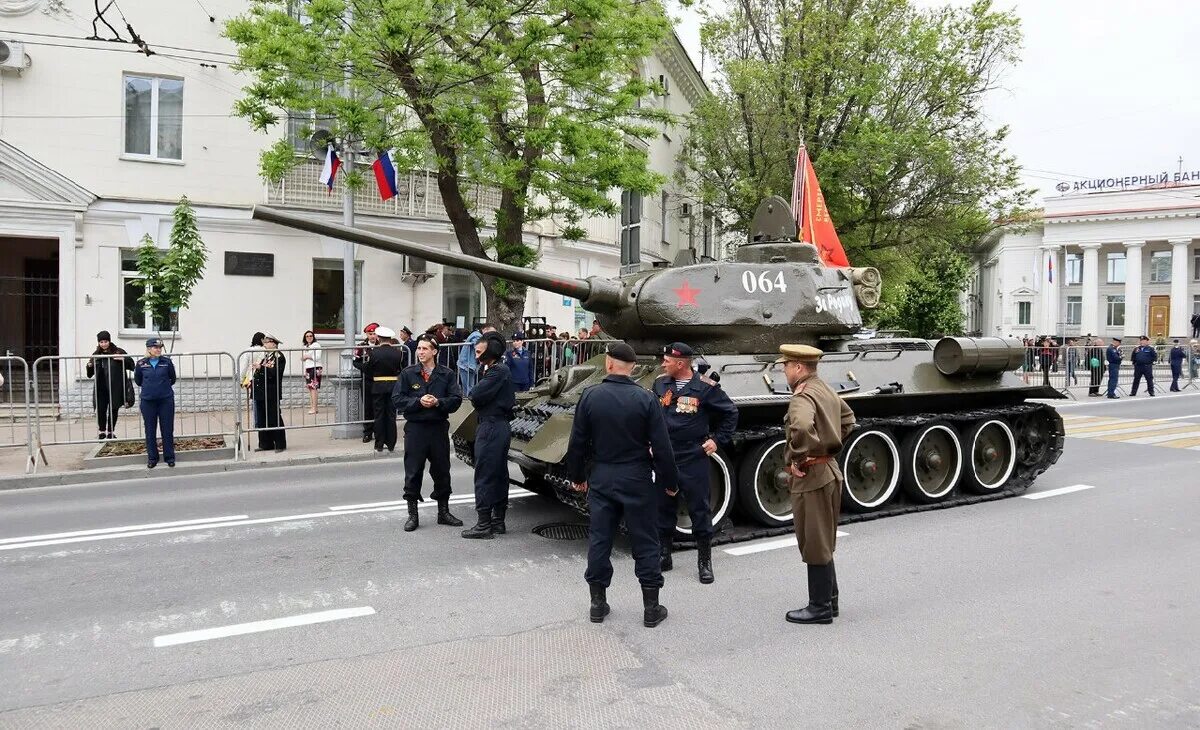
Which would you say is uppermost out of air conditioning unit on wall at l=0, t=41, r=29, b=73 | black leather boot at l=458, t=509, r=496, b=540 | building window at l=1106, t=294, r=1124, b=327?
air conditioning unit on wall at l=0, t=41, r=29, b=73

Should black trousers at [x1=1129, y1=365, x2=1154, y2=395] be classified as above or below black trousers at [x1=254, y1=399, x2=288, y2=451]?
above

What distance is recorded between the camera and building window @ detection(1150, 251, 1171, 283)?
53250mm

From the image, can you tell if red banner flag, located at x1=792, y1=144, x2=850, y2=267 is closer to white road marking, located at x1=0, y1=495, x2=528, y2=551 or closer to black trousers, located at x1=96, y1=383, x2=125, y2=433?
white road marking, located at x1=0, y1=495, x2=528, y2=551

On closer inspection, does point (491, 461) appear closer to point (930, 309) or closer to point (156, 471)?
point (156, 471)

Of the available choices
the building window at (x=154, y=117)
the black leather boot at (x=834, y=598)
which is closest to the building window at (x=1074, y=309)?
the building window at (x=154, y=117)

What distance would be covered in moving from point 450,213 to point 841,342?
7.57 m

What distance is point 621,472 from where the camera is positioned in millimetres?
5363

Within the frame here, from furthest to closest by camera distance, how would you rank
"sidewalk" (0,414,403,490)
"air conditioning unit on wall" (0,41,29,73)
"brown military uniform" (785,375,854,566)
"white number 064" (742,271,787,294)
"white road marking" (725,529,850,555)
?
"air conditioning unit on wall" (0,41,29,73), "sidewalk" (0,414,403,490), "white number 064" (742,271,787,294), "white road marking" (725,529,850,555), "brown military uniform" (785,375,854,566)

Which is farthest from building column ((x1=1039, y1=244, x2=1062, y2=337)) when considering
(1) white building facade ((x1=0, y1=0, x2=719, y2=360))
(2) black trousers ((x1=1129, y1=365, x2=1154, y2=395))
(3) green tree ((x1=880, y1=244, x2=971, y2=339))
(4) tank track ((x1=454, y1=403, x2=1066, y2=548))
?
(4) tank track ((x1=454, y1=403, x2=1066, y2=548))

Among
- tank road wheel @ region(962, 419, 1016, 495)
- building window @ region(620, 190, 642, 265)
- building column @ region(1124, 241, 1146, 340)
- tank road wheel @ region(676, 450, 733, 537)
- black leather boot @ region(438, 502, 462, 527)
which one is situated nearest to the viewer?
tank road wheel @ region(676, 450, 733, 537)

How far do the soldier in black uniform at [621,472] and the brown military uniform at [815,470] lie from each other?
795 millimetres

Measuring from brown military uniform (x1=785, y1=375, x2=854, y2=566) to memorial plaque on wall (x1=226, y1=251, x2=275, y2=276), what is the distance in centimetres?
1457

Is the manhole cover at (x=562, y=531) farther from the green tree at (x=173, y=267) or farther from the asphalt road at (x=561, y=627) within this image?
the green tree at (x=173, y=267)

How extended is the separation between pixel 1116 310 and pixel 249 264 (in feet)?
178
